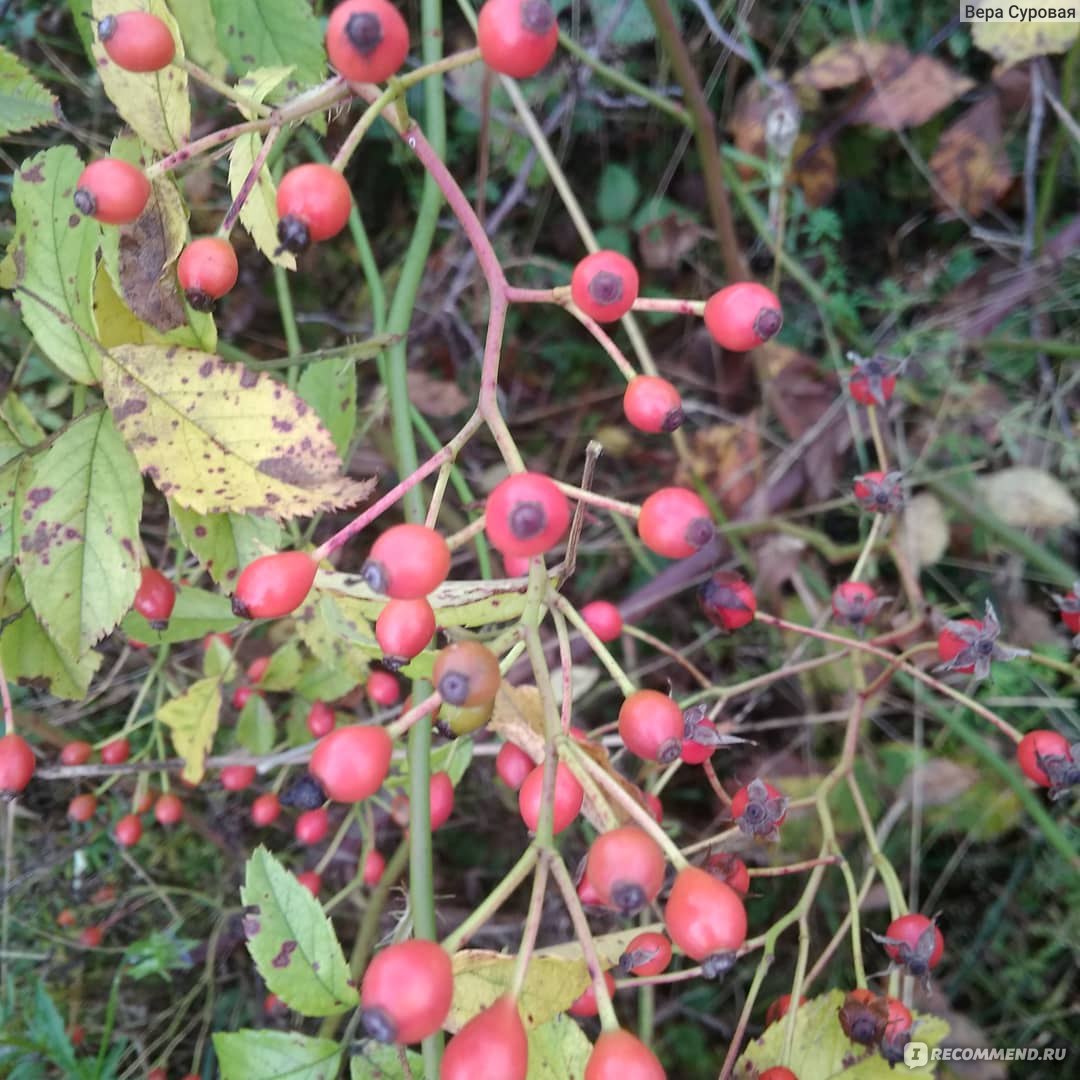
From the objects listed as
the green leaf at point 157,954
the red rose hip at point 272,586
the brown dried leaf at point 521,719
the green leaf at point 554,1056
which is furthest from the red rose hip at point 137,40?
the green leaf at point 157,954

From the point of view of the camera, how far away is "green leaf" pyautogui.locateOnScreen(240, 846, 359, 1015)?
143 cm

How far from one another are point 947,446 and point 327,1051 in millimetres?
2381

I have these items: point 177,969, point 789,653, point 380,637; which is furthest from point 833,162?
point 177,969

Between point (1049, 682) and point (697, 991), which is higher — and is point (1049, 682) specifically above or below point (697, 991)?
above

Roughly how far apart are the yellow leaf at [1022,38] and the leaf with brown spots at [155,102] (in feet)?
7.87

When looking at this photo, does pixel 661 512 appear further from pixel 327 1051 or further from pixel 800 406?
pixel 800 406

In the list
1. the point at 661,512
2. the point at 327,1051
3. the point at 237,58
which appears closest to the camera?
the point at 661,512

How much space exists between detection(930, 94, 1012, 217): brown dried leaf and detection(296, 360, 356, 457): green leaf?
2.12 metres

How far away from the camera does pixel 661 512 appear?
1092 millimetres

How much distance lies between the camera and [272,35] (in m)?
1.75

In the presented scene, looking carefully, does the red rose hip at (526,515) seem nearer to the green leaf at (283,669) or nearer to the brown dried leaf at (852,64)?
the green leaf at (283,669)

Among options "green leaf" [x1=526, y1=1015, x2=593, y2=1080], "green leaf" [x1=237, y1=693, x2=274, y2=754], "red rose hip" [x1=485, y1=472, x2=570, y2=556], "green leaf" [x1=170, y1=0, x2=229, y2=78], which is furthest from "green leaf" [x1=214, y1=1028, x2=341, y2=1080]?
"green leaf" [x1=170, y1=0, x2=229, y2=78]

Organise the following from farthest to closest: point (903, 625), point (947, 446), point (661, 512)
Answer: point (947, 446)
point (903, 625)
point (661, 512)

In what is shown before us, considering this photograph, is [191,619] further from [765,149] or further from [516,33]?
[765,149]
